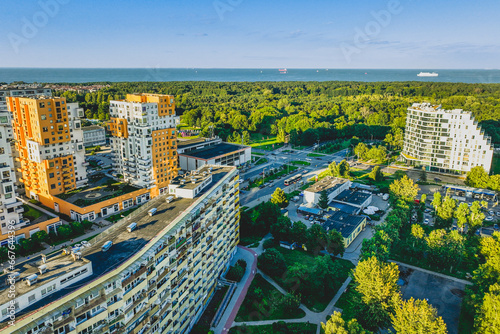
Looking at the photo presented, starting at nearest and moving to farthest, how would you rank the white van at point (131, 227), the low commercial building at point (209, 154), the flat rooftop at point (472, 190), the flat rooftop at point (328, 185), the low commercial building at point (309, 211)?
the white van at point (131, 227), the low commercial building at point (309, 211), the flat rooftop at point (328, 185), the flat rooftop at point (472, 190), the low commercial building at point (209, 154)

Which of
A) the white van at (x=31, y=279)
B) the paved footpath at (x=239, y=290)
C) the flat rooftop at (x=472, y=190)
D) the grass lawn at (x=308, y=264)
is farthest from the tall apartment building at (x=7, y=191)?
the flat rooftop at (x=472, y=190)

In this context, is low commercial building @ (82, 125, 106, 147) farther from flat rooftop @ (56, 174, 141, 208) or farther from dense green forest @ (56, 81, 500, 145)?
flat rooftop @ (56, 174, 141, 208)

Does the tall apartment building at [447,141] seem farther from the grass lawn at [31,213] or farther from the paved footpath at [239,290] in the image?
the grass lawn at [31,213]

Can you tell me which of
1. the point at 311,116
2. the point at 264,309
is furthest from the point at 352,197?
the point at 311,116

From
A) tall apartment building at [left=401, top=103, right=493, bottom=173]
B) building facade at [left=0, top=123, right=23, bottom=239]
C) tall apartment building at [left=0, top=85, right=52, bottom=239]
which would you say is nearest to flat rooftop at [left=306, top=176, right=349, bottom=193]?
tall apartment building at [left=401, top=103, right=493, bottom=173]

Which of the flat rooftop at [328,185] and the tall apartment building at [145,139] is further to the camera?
the flat rooftop at [328,185]

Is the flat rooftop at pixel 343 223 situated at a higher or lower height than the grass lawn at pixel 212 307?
higher

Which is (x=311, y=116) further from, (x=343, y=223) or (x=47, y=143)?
(x=47, y=143)
